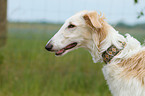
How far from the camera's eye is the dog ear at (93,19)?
280cm

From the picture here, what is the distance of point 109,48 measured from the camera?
2.87 m

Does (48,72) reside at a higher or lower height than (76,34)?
lower

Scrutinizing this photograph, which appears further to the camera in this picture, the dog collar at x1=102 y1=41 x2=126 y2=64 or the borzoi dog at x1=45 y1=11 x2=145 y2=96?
the dog collar at x1=102 y1=41 x2=126 y2=64

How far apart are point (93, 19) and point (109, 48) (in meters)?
0.42

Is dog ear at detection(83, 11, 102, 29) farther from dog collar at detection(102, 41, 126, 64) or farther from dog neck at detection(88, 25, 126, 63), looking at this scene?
dog collar at detection(102, 41, 126, 64)

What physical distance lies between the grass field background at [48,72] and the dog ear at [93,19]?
2.03 metres

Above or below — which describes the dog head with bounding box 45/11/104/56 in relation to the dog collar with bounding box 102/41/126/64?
above

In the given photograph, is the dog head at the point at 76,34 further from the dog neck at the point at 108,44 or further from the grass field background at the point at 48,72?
the grass field background at the point at 48,72

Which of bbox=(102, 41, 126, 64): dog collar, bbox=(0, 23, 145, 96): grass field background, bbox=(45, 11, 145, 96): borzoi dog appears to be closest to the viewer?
bbox=(45, 11, 145, 96): borzoi dog

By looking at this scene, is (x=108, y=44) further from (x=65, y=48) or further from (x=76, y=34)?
(x=65, y=48)

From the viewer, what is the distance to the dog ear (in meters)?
2.80

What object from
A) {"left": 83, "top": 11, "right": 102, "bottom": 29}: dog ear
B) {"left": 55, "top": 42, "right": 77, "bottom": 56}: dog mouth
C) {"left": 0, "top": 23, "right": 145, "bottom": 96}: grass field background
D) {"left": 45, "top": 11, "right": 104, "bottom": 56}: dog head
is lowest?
{"left": 0, "top": 23, "right": 145, "bottom": 96}: grass field background

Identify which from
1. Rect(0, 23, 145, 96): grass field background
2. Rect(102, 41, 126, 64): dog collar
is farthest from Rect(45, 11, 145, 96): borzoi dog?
Rect(0, 23, 145, 96): grass field background

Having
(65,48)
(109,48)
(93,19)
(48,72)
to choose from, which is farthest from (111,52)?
(48,72)
